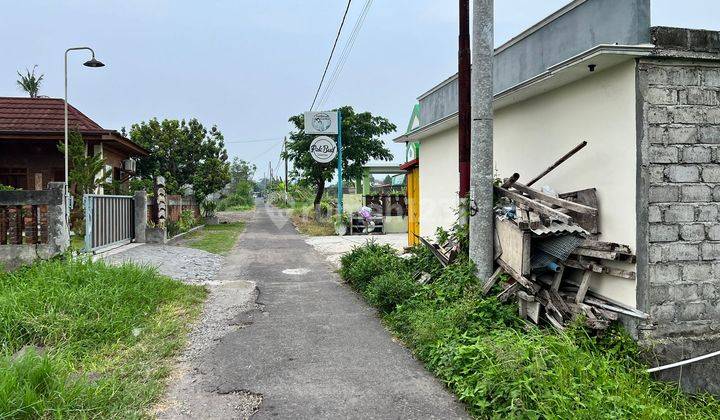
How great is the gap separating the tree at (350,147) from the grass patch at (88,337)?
53.7ft

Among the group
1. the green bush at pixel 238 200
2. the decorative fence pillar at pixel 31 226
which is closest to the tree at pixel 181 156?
the decorative fence pillar at pixel 31 226

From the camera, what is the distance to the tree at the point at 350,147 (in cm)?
2300

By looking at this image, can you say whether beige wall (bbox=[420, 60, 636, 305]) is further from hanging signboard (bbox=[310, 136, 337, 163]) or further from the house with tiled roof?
hanging signboard (bbox=[310, 136, 337, 163])

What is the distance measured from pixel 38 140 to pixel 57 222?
26.6ft

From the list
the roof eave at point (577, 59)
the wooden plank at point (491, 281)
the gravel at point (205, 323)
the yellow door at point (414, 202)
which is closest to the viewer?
the gravel at point (205, 323)

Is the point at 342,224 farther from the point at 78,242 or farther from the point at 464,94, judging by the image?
the point at 464,94

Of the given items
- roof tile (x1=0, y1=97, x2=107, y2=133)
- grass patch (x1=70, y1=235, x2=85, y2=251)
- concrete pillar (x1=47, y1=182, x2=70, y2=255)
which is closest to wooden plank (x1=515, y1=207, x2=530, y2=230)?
concrete pillar (x1=47, y1=182, x2=70, y2=255)

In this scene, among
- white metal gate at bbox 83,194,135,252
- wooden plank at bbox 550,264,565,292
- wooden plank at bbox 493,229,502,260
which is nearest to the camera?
wooden plank at bbox 550,264,565,292

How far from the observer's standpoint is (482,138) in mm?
5984

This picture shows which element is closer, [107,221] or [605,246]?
[605,246]

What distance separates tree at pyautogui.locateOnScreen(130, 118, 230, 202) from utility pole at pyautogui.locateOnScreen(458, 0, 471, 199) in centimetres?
1806

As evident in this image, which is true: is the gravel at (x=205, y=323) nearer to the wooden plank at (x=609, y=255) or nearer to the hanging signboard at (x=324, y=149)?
the wooden plank at (x=609, y=255)

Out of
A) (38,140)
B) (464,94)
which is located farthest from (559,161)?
(38,140)

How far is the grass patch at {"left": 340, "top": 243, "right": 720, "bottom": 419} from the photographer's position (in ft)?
10.9
